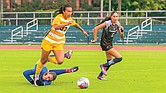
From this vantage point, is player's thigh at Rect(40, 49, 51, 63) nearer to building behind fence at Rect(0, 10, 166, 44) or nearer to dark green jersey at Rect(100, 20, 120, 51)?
dark green jersey at Rect(100, 20, 120, 51)

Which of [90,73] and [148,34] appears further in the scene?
[148,34]

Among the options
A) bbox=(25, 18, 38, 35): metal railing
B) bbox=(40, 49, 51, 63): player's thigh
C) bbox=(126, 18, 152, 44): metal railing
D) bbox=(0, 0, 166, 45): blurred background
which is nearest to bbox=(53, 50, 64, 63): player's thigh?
bbox=(40, 49, 51, 63): player's thigh

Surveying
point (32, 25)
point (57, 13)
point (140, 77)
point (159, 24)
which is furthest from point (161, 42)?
point (57, 13)

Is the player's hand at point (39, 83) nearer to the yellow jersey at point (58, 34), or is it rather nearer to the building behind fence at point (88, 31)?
the yellow jersey at point (58, 34)

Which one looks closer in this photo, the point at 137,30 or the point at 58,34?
the point at 58,34

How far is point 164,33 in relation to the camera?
42.9 metres

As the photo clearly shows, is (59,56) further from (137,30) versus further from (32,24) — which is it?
(32,24)

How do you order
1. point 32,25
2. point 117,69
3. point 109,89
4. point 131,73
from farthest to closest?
point 32,25, point 117,69, point 131,73, point 109,89

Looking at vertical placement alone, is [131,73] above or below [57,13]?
below

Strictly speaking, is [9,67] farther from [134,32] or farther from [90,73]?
[134,32]

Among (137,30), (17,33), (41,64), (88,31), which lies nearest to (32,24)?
(17,33)

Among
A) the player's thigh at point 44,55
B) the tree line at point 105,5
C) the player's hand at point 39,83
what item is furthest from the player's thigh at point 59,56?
the tree line at point 105,5

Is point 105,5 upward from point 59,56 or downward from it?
upward

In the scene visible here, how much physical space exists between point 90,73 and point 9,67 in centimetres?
401
